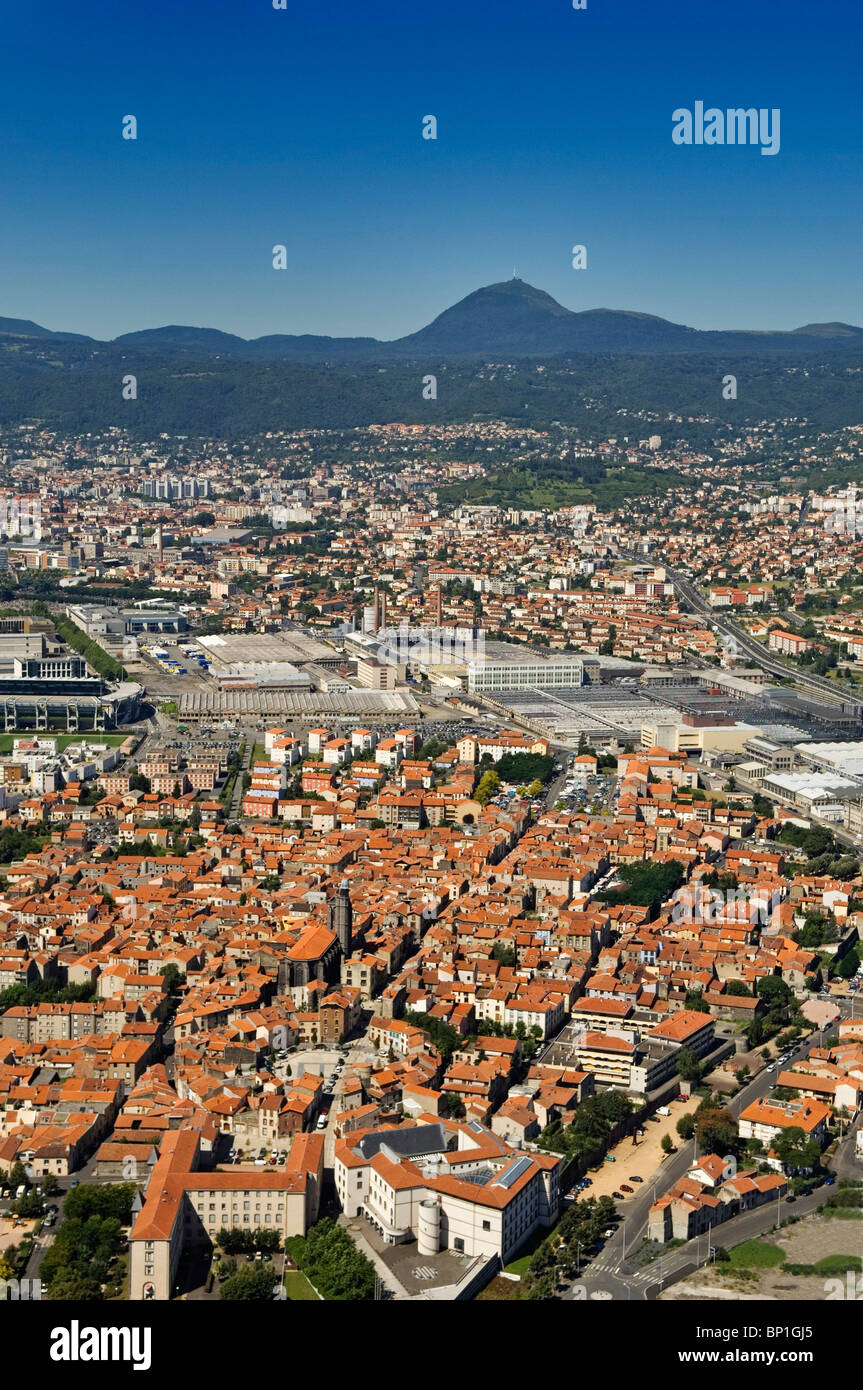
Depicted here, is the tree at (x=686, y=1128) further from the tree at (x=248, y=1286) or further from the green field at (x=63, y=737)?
the green field at (x=63, y=737)

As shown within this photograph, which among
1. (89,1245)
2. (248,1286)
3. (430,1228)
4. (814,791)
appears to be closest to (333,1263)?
(248,1286)

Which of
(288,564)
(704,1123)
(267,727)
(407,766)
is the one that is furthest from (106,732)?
(288,564)

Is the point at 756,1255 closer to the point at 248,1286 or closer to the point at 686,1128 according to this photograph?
the point at 686,1128

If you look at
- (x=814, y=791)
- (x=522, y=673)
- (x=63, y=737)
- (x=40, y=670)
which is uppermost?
(x=40, y=670)

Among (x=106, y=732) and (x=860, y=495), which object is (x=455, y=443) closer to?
(x=860, y=495)

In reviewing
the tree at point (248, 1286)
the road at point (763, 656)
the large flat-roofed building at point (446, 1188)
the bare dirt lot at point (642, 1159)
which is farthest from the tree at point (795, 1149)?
the road at point (763, 656)

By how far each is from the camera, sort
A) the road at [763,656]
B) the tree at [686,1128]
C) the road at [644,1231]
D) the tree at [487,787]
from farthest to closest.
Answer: the road at [763,656]
the tree at [487,787]
the tree at [686,1128]
the road at [644,1231]

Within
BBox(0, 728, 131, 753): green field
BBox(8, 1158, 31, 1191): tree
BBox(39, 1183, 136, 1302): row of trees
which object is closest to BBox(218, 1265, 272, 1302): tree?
BBox(39, 1183, 136, 1302): row of trees

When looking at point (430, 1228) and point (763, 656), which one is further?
point (763, 656)

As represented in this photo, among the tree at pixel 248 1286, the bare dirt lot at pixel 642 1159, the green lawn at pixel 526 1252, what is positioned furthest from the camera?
the bare dirt lot at pixel 642 1159
